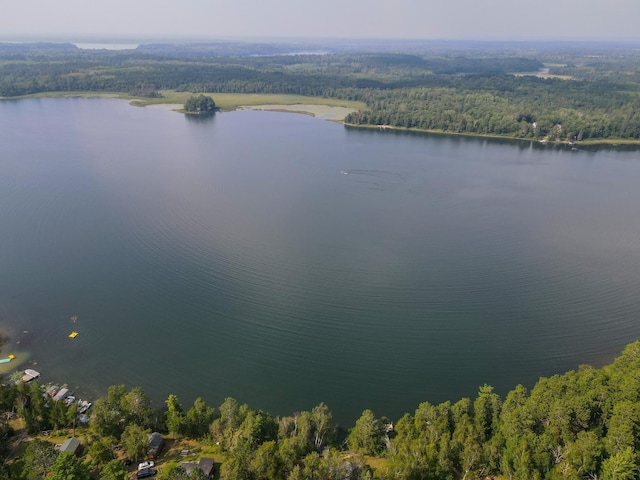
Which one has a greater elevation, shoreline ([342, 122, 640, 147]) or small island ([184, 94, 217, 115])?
small island ([184, 94, 217, 115])

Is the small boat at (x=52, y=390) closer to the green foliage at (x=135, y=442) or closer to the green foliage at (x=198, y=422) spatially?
the green foliage at (x=135, y=442)

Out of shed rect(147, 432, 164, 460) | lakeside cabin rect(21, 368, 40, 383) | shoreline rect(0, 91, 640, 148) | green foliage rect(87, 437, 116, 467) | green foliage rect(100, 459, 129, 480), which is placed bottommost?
lakeside cabin rect(21, 368, 40, 383)

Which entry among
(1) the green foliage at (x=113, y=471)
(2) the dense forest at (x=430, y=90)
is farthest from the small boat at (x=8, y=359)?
(2) the dense forest at (x=430, y=90)

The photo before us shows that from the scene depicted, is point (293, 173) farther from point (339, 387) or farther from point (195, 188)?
point (339, 387)

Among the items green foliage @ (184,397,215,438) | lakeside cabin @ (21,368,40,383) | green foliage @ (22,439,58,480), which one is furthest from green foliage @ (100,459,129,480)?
lakeside cabin @ (21,368,40,383)

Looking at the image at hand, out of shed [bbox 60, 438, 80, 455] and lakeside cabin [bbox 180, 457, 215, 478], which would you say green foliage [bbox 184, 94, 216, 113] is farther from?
lakeside cabin [bbox 180, 457, 215, 478]

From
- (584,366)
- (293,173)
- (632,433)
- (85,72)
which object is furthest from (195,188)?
(85,72)

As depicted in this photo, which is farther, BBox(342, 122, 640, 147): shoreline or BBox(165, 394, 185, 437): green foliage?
BBox(342, 122, 640, 147): shoreline
